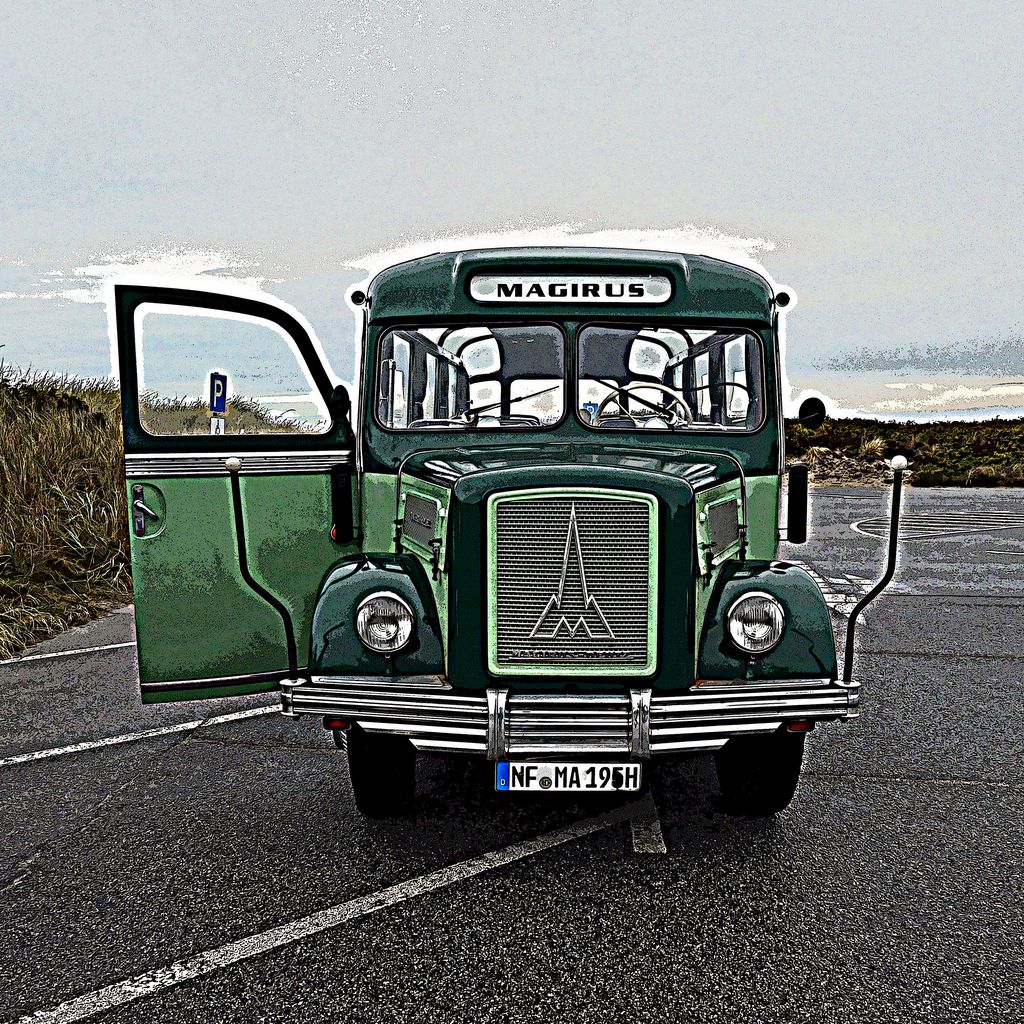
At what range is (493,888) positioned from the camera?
12.4 feet

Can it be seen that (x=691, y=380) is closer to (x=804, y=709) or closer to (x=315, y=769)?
(x=804, y=709)

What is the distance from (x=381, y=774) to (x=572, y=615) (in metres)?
1.20

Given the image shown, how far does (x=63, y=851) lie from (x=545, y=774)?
7.46 ft

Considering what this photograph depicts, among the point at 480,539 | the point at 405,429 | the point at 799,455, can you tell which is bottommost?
the point at 799,455

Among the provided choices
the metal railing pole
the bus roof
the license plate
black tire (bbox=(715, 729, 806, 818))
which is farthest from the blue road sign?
the metal railing pole

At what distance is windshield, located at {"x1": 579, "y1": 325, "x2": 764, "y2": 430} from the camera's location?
484 cm

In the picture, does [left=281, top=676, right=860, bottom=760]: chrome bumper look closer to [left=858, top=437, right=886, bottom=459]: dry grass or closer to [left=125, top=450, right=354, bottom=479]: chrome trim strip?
[left=125, top=450, right=354, bottom=479]: chrome trim strip

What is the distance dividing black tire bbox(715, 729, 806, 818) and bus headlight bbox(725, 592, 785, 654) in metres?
0.44

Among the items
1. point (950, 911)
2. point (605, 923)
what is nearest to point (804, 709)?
point (950, 911)

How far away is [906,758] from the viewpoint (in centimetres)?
533

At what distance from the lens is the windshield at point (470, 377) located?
16.0 feet

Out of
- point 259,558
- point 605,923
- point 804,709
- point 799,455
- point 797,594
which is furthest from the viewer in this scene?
point 799,455

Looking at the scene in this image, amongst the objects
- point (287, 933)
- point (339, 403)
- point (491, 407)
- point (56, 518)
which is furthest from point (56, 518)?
point (287, 933)

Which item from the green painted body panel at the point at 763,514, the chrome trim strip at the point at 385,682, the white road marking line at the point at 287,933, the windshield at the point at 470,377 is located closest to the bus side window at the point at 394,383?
the windshield at the point at 470,377
